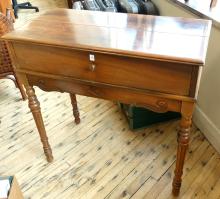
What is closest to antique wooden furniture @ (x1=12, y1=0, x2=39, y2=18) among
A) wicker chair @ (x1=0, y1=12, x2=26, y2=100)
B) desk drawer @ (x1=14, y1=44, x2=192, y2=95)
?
wicker chair @ (x1=0, y1=12, x2=26, y2=100)

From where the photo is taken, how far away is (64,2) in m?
4.04

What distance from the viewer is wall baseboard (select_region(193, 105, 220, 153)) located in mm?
1610

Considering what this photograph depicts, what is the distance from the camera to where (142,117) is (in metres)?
1.75

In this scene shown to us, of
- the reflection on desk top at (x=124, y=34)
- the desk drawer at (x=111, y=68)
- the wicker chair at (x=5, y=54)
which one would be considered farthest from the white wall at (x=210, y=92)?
the wicker chair at (x=5, y=54)

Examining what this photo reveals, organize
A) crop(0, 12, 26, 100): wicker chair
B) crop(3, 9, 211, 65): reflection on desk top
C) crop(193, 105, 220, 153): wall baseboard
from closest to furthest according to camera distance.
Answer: crop(3, 9, 211, 65): reflection on desk top → crop(193, 105, 220, 153): wall baseboard → crop(0, 12, 26, 100): wicker chair

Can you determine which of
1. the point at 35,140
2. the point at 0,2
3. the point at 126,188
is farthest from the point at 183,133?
the point at 0,2

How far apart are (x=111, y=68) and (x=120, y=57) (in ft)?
0.22

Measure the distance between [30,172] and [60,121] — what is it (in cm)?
47

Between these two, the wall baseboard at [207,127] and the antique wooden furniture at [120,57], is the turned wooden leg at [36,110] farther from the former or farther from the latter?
the wall baseboard at [207,127]

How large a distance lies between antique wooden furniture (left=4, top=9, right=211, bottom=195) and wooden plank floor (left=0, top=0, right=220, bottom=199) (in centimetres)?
27

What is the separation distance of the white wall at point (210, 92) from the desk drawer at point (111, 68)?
24.9 inches

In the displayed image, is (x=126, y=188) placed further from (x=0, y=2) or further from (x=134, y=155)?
(x=0, y=2)

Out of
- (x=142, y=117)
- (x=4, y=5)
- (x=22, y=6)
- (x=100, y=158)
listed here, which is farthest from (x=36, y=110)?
(x=22, y=6)

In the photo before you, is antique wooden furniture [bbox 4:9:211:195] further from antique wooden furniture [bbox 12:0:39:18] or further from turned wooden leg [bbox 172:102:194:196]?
antique wooden furniture [bbox 12:0:39:18]
